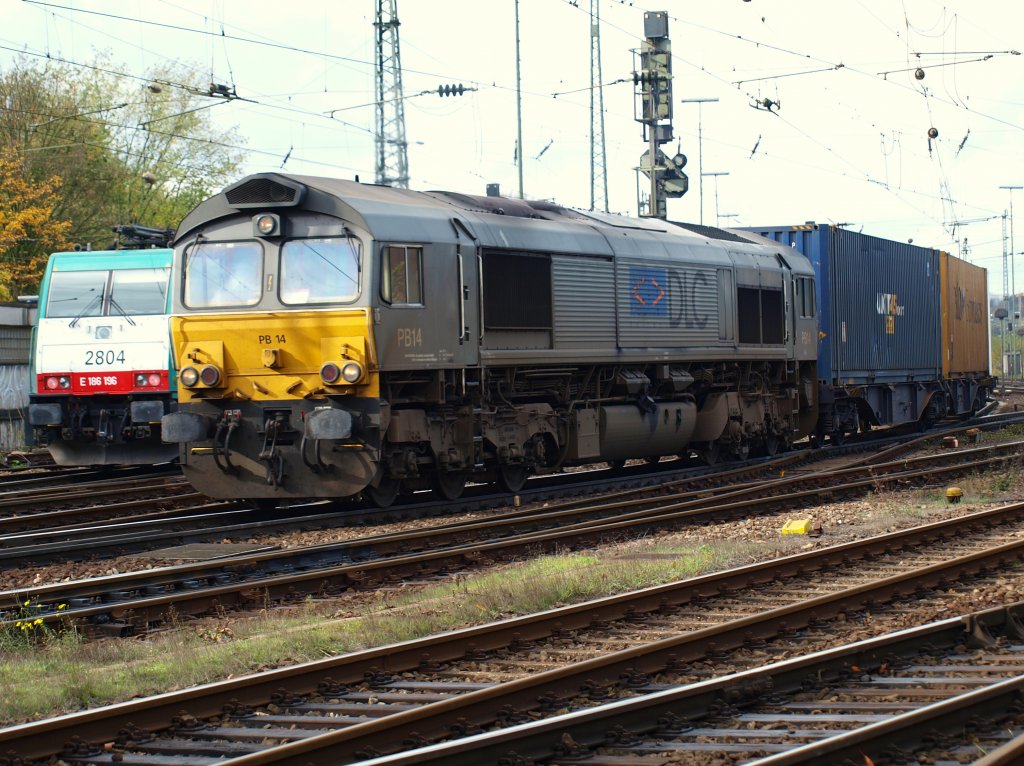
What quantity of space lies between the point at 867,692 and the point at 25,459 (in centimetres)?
2090

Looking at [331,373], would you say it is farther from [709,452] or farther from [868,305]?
[868,305]

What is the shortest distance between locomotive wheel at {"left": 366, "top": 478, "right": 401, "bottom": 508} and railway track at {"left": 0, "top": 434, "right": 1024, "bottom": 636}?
58.3 inches

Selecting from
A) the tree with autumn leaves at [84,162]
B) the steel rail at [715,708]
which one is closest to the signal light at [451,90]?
the tree with autumn leaves at [84,162]

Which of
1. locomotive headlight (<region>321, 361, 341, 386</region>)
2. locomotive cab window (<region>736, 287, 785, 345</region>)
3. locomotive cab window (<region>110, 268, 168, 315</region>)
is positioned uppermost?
locomotive cab window (<region>110, 268, 168, 315</region>)

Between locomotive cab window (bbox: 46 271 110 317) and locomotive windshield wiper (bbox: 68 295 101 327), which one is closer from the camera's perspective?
locomotive windshield wiper (bbox: 68 295 101 327)

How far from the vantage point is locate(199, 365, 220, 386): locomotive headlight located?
48.2ft

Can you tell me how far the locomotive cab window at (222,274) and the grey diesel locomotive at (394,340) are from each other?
20mm

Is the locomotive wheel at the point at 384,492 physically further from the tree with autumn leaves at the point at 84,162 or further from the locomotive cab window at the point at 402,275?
the tree with autumn leaves at the point at 84,162

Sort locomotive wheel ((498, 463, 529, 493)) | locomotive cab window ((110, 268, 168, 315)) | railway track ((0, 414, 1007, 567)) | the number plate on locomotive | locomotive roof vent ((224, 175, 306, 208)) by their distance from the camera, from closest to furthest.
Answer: railway track ((0, 414, 1007, 567)) → locomotive roof vent ((224, 175, 306, 208)) → locomotive wheel ((498, 463, 529, 493)) → the number plate on locomotive → locomotive cab window ((110, 268, 168, 315))

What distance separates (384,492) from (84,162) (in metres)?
29.7

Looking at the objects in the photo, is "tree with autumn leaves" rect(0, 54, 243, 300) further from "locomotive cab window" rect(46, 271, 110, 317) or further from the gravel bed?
the gravel bed

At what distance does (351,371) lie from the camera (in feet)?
46.2

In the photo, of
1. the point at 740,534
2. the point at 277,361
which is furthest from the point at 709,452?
the point at 277,361

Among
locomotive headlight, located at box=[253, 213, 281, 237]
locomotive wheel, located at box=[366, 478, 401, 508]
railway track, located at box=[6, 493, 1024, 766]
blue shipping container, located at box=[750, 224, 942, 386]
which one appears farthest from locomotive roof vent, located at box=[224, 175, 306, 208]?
blue shipping container, located at box=[750, 224, 942, 386]
